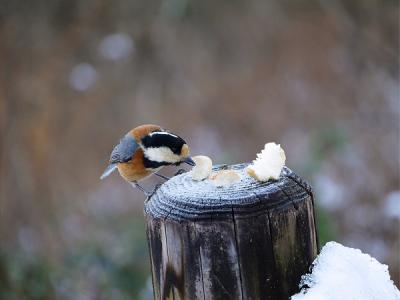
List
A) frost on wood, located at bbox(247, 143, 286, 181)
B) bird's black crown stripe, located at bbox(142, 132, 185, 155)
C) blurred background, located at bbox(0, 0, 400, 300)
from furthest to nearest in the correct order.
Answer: blurred background, located at bbox(0, 0, 400, 300) < bird's black crown stripe, located at bbox(142, 132, 185, 155) < frost on wood, located at bbox(247, 143, 286, 181)

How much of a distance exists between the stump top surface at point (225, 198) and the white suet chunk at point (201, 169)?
7cm

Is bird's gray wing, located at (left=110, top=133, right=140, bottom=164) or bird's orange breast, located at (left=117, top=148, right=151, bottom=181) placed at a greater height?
bird's gray wing, located at (left=110, top=133, right=140, bottom=164)

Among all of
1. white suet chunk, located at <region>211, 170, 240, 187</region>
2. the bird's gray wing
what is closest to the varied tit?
the bird's gray wing

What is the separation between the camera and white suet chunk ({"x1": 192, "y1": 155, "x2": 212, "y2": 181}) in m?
1.97

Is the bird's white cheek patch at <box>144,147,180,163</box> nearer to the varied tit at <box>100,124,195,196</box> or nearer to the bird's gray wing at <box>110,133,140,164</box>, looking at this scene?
the varied tit at <box>100,124,195,196</box>

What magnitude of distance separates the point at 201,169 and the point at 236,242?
468 millimetres

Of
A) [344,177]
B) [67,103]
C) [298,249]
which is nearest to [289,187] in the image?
[298,249]

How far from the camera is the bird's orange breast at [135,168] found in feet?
11.3

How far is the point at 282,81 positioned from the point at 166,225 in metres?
7.05

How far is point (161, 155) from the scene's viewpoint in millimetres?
3043

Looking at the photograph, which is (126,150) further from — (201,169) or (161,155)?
(201,169)

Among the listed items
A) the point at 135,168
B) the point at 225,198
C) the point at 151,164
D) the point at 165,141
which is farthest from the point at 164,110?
the point at 225,198

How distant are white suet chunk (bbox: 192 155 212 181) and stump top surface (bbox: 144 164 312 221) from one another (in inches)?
2.9

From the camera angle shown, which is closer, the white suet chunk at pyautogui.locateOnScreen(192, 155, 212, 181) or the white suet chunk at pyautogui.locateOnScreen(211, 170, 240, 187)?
the white suet chunk at pyautogui.locateOnScreen(211, 170, 240, 187)
